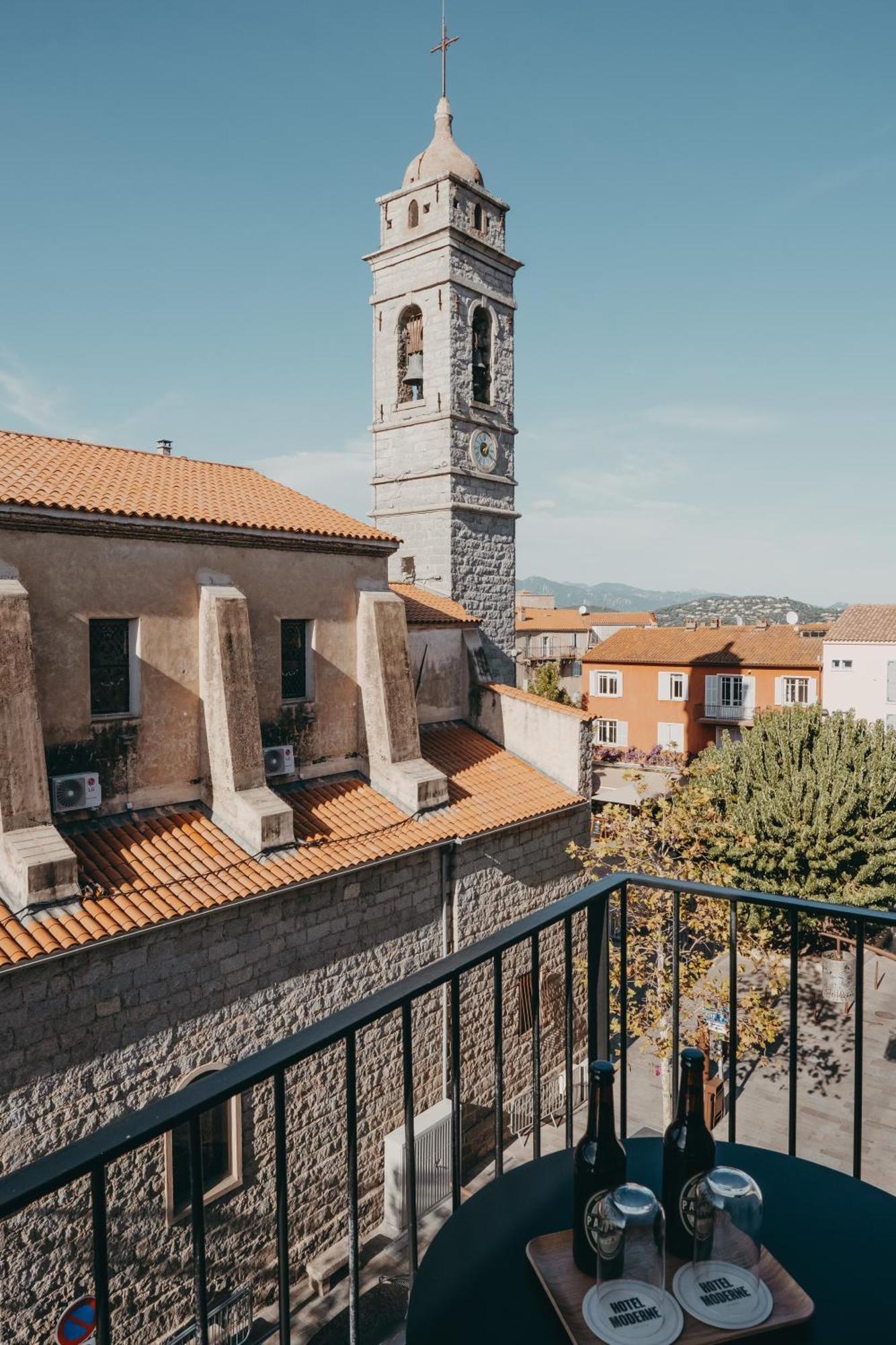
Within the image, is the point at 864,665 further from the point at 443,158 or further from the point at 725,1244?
the point at 725,1244

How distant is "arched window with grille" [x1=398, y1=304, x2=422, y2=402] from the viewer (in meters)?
20.1

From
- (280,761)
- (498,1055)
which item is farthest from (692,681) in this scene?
(498,1055)

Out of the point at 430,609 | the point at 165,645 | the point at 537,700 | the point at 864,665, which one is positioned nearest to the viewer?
the point at 165,645

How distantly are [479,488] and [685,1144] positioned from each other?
761 inches

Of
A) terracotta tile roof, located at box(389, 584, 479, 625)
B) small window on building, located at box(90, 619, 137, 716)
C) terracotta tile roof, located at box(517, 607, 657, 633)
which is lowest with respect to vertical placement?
small window on building, located at box(90, 619, 137, 716)

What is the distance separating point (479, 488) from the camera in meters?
20.5

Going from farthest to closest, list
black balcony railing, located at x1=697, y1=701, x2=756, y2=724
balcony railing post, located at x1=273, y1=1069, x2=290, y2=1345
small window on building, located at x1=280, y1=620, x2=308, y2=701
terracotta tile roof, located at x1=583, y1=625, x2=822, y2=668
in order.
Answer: black balcony railing, located at x1=697, y1=701, x2=756, y2=724
terracotta tile roof, located at x1=583, y1=625, x2=822, y2=668
small window on building, located at x1=280, y1=620, x2=308, y2=701
balcony railing post, located at x1=273, y1=1069, x2=290, y2=1345

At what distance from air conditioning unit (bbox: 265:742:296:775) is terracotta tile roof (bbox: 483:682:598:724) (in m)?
5.25

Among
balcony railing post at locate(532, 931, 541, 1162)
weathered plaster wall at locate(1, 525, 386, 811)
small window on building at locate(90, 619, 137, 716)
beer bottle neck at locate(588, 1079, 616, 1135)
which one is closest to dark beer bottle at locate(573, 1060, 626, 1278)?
beer bottle neck at locate(588, 1079, 616, 1135)

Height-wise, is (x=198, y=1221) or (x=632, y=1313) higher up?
(x=198, y=1221)

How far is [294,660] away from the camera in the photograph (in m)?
14.1

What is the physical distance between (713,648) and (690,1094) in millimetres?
32906

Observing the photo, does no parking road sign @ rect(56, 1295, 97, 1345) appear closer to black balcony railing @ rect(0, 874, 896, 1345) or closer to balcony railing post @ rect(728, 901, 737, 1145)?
black balcony railing @ rect(0, 874, 896, 1345)

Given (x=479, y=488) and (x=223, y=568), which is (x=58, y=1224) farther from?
(x=479, y=488)
